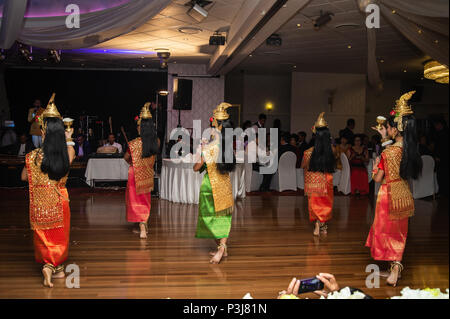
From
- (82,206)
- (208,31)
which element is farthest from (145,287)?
(208,31)

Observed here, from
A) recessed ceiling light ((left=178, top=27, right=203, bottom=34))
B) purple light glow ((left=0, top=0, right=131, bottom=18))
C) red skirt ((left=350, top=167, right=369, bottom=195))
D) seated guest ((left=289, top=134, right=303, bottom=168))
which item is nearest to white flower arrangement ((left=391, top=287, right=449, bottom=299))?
purple light glow ((left=0, top=0, right=131, bottom=18))

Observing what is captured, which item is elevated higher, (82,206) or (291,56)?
(291,56)

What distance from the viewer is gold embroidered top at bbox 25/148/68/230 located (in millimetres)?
3680

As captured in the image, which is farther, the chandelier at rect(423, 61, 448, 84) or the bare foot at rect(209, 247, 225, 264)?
the bare foot at rect(209, 247, 225, 264)

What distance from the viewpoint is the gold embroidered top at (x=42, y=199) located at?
368 cm

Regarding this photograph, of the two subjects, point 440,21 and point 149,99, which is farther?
point 149,99

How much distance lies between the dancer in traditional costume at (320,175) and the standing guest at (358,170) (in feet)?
11.6

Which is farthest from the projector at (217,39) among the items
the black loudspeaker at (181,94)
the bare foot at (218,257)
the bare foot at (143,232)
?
the bare foot at (218,257)

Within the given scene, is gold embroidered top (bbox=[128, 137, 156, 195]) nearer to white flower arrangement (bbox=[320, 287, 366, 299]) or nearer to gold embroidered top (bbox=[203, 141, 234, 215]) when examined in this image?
gold embroidered top (bbox=[203, 141, 234, 215])

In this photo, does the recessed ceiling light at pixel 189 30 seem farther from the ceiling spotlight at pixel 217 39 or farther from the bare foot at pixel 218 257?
the bare foot at pixel 218 257

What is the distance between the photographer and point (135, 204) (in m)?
5.46

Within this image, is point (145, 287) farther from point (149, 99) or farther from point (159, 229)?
point (149, 99)

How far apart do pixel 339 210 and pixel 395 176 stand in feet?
11.9
